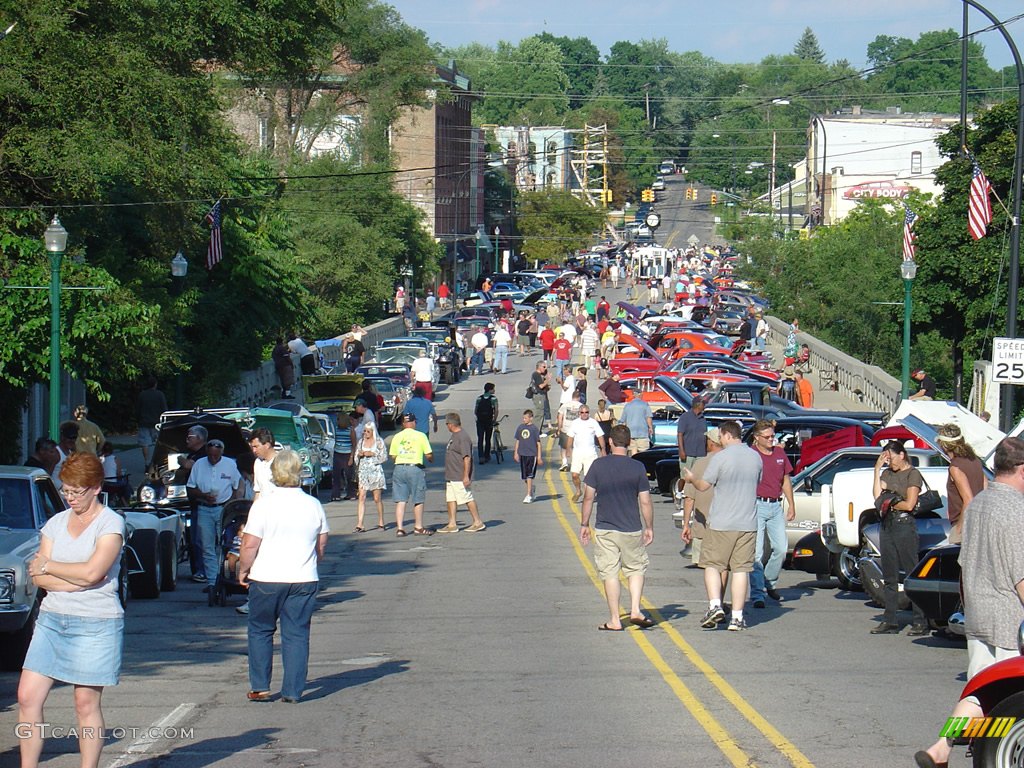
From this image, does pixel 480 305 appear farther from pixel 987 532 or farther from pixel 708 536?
pixel 987 532

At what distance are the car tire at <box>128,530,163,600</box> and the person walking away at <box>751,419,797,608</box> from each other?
6.27 m

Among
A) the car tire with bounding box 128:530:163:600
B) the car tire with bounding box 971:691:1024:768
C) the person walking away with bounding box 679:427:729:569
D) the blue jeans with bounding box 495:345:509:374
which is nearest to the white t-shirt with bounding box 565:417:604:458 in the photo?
the person walking away with bounding box 679:427:729:569

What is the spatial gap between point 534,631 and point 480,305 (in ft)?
223

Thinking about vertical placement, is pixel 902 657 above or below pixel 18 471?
below

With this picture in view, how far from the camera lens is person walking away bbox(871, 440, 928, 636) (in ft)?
41.2

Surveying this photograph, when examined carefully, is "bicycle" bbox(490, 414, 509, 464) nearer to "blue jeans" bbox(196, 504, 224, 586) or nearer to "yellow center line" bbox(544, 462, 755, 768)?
"blue jeans" bbox(196, 504, 224, 586)

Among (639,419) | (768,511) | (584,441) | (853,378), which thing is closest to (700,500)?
(768,511)

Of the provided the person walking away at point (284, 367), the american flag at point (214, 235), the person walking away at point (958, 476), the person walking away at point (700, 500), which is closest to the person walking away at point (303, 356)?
the person walking away at point (284, 367)

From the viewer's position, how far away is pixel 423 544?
20000mm

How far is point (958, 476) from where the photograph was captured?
37.1 feet

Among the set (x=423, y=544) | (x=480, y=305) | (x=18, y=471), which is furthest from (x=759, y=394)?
(x=480, y=305)

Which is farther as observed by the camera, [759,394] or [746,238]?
[746,238]

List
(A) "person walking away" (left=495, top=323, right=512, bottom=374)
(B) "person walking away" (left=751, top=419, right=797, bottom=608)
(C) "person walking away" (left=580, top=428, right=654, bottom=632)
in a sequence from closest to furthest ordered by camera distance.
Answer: (C) "person walking away" (left=580, top=428, right=654, bottom=632) → (B) "person walking away" (left=751, top=419, right=797, bottom=608) → (A) "person walking away" (left=495, top=323, right=512, bottom=374)

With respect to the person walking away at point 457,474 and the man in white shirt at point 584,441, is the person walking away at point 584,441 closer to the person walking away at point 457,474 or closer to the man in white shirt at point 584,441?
the man in white shirt at point 584,441
